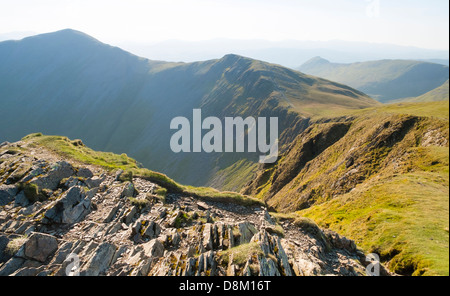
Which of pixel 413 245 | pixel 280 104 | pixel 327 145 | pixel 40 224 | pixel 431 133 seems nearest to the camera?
pixel 40 224

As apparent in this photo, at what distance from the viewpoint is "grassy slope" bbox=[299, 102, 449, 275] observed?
20766 mm

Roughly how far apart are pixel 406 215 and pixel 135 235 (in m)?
31.8

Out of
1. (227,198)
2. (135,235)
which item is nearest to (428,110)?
(227,198)

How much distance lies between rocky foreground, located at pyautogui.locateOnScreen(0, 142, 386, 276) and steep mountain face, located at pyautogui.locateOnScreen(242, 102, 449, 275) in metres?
6.48

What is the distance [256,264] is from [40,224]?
16.6m

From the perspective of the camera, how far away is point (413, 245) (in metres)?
21.8

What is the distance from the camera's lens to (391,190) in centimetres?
3491

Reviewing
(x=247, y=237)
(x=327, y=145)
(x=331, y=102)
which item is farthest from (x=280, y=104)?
(x=247, y=237)

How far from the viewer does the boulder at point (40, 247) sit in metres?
13.6

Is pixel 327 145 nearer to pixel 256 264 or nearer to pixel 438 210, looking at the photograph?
pixel 438 210

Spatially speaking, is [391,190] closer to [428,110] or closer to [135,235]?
[428,110]

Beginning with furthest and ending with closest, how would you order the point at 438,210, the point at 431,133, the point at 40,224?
1. the point at 431,133
2. the point at 438,210
3. the point at 40,224

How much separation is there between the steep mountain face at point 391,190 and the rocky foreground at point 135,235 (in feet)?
21.2

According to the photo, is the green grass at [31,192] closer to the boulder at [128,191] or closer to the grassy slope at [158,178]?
the boulder at [128,191]
